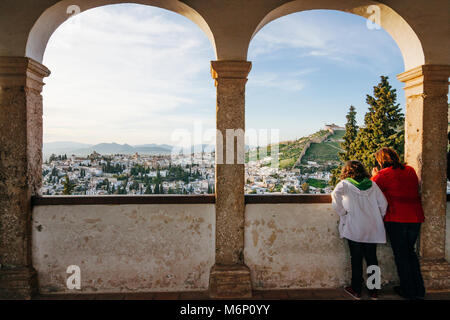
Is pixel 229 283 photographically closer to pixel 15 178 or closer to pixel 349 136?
pixel 15 178

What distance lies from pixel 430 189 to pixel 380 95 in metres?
17.8

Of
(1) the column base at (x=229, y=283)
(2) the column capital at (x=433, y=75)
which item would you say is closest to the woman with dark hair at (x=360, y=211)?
(1) the column base at (x=229, y=283)

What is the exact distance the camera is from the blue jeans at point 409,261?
2994 mm

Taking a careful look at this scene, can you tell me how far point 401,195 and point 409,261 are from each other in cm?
72

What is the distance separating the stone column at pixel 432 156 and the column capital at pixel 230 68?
1.93 metres

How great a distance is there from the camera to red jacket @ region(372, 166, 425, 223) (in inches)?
116

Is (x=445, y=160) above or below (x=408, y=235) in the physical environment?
above

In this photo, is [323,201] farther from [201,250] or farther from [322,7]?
[322,7]

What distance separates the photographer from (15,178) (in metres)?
3.01

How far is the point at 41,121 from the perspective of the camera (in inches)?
130

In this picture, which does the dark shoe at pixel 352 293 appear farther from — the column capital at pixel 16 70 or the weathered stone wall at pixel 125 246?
the column capital at pixel 16 70

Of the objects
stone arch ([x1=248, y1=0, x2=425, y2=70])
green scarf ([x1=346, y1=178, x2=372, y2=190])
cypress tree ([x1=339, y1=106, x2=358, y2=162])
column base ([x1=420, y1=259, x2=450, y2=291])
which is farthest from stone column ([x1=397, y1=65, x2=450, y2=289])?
cypress tree ([x1=339, y1=106, x2=358, y2=162])

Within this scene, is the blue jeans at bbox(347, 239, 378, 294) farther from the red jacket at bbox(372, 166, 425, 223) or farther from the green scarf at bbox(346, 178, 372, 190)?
the green scarf at bbox(346, 178, 372, 190)
